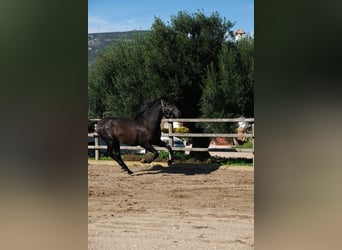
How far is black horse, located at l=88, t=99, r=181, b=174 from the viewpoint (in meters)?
2.65

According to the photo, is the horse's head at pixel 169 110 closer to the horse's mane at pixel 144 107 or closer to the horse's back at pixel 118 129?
the horse's mane at pixel 144 107

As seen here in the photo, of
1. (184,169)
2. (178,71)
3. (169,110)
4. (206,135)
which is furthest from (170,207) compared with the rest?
(178,71)

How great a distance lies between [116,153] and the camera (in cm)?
281

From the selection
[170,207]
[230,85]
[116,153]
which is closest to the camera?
[170,207]

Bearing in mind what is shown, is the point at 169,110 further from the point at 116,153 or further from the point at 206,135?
the point at 116,153

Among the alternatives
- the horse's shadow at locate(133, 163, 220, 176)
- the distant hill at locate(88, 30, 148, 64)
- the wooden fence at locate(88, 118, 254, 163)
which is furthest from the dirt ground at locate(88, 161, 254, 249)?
the distant hill at locate(88, 30, 148, 64)

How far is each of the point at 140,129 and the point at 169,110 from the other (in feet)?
0.74

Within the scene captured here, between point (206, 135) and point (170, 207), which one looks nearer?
point (170, 207)

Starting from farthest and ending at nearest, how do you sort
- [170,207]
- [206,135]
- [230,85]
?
1. [206,135]
2. [230,85]
3. [170,207]

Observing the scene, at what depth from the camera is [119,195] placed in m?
2.36

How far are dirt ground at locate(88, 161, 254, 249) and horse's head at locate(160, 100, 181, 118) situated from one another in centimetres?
34
